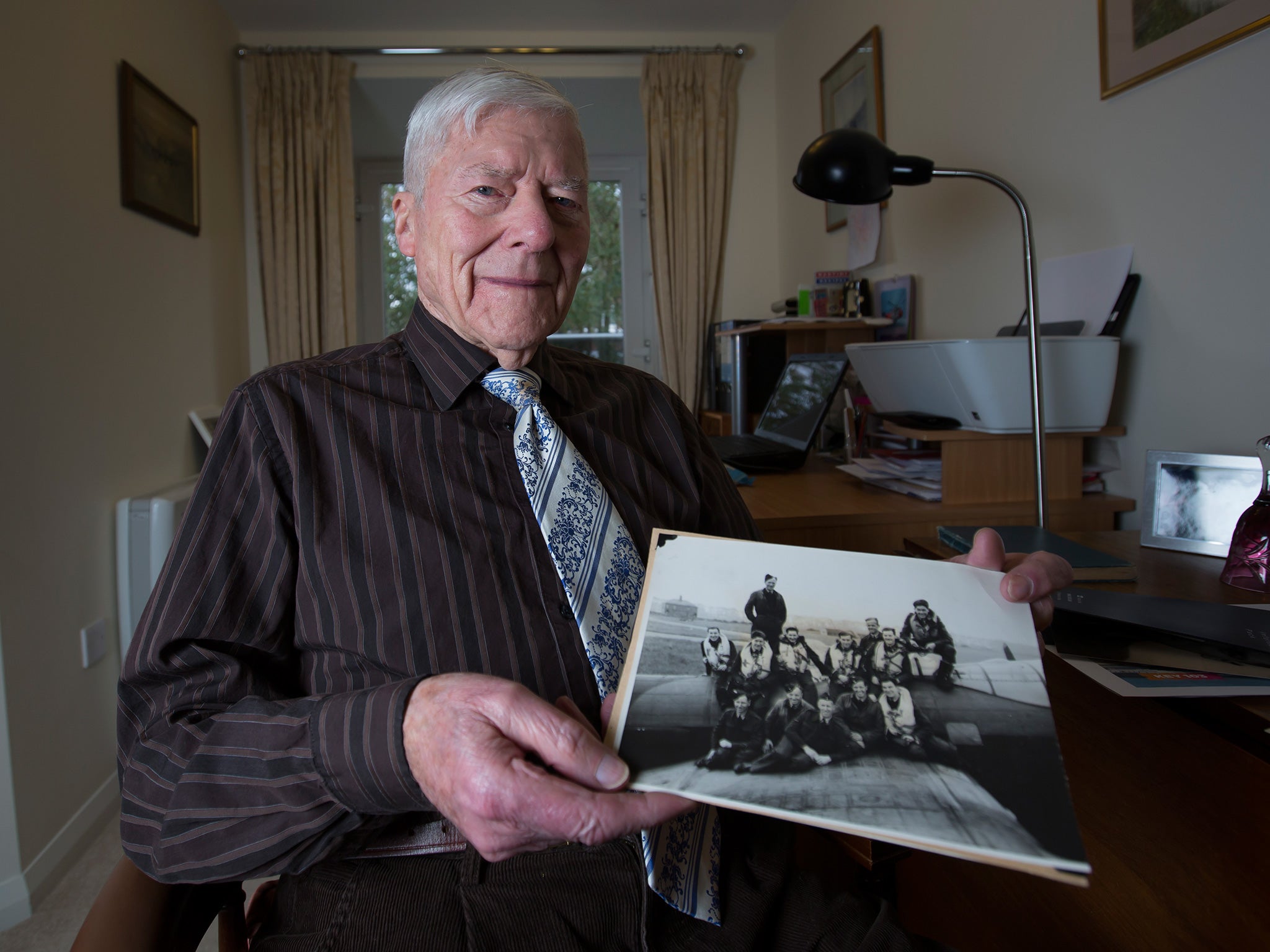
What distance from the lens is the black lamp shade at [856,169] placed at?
136 centimetres

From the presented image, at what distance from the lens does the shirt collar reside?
91 centimetres

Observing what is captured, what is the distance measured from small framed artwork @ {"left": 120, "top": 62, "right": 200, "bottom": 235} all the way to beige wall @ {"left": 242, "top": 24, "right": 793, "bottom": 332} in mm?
1031

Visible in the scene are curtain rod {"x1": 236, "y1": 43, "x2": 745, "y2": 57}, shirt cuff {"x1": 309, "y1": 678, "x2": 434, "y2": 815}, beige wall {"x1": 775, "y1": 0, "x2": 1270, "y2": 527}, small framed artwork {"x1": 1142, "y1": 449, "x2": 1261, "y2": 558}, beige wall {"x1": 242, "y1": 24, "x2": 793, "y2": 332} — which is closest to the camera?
shirt cuff {"x1": 309, "y1": 678, "x2": 434, "y2": 815}

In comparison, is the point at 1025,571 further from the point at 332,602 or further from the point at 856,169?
the point at 856,169

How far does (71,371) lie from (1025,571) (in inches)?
84.6

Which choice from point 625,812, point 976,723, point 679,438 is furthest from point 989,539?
point 679,438

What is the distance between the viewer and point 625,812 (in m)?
0.50

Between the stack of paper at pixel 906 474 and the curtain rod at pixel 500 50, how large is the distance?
2694mm

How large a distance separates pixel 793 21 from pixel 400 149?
2141mm

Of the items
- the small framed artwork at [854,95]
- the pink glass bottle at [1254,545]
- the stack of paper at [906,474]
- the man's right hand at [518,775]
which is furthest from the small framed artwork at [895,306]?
the man's right hand at [518,775]

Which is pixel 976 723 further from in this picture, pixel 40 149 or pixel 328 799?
pixel 40 149

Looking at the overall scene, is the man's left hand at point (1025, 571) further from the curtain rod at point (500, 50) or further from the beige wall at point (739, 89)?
the curtain rod at point (500, 50)

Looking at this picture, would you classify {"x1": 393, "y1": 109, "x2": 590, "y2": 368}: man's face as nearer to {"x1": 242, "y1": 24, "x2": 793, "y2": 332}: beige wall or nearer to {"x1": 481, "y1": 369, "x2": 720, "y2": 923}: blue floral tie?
{"x1": 481, "y1": 369, "x2": 720, "y2": 923}: blue floral tie

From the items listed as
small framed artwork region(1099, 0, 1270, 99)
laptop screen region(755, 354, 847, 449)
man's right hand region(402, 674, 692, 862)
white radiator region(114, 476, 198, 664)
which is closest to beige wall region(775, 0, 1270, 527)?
small framed artwork region(1099, 0, 1270, 99)
